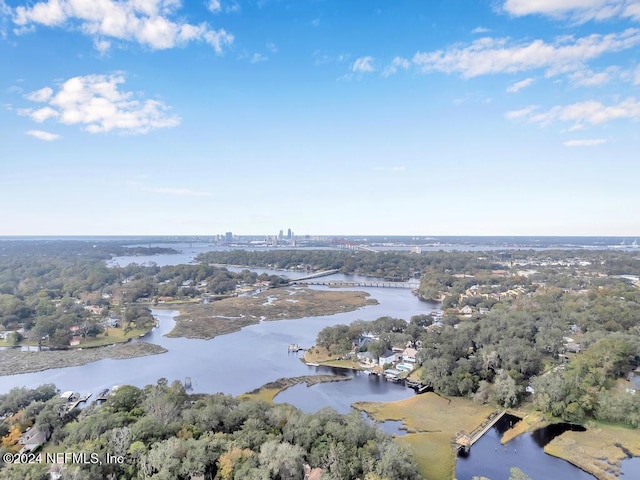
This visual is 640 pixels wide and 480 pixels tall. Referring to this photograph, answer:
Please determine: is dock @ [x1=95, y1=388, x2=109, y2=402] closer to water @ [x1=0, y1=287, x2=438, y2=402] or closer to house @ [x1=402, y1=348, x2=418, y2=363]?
water @ [x1=0, y1=287, x2=438, y2=402]

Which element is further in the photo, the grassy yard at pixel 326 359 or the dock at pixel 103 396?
the grassy yard at pixel 326 359

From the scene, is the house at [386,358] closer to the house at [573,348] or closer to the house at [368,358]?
the house at [368,358]

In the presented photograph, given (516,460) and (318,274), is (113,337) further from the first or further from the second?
(318,274)

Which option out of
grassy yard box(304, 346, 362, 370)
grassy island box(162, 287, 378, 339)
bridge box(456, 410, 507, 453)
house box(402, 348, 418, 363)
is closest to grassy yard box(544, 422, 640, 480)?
bridge box(456, 410, 507, 453)

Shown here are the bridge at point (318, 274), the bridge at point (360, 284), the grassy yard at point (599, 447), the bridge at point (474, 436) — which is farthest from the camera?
the bridge at point (318, 274)

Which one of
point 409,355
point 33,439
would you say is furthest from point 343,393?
point 33,439

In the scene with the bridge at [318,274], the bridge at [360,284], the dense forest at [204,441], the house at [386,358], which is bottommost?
the bridge at [360,284]

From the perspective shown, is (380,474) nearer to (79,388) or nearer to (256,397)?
(256,397)

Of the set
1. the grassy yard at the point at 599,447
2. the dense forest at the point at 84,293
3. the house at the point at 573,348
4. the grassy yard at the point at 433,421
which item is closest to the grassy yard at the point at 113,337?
the dense forest at the point at 84,293
